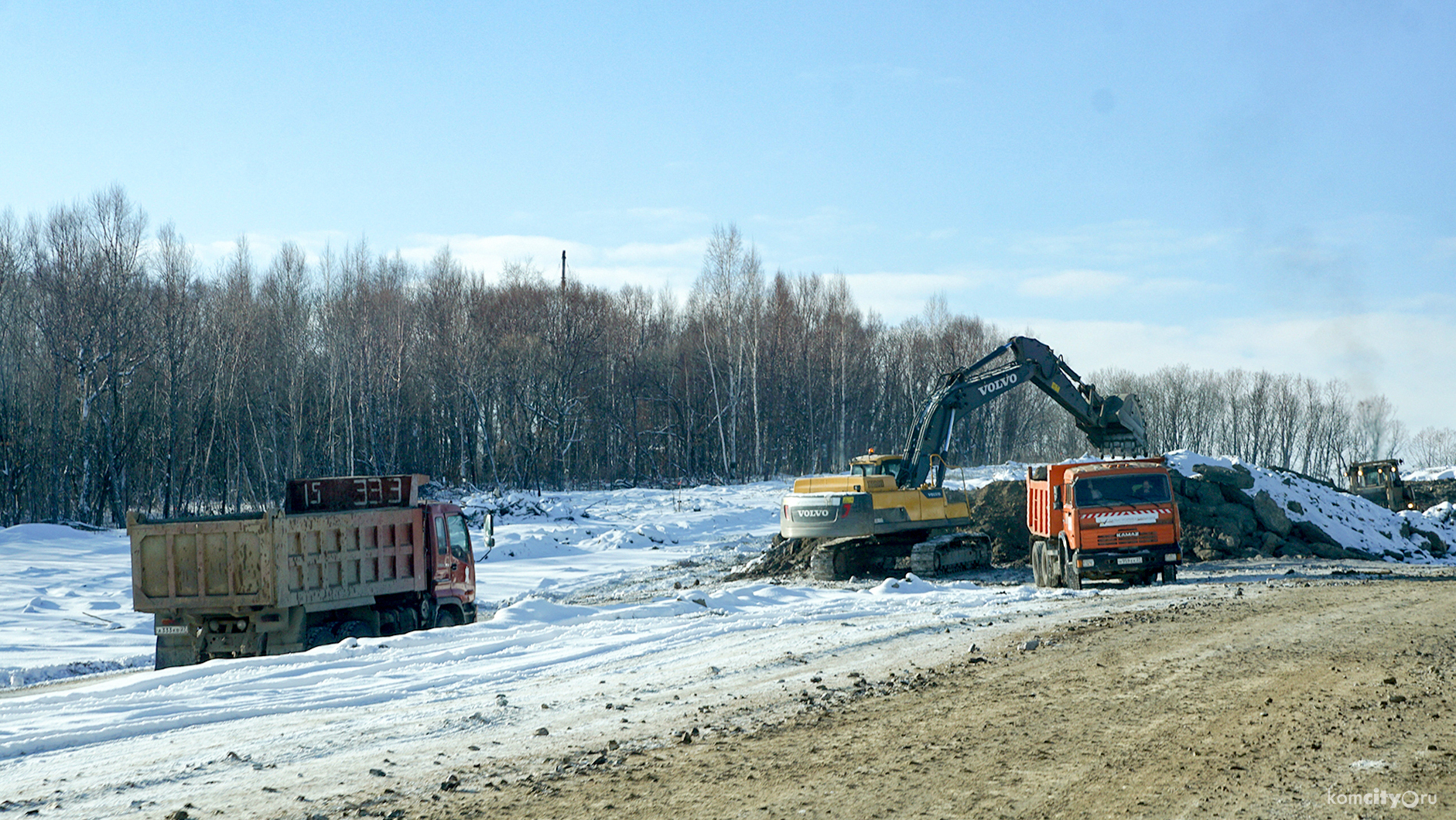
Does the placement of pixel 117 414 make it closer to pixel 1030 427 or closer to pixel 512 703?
pixel 512 703

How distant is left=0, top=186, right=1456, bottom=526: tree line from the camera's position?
41.7 m

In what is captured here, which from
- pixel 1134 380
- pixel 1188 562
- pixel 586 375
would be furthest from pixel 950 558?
pixel 1134 380

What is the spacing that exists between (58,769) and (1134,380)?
92.2m

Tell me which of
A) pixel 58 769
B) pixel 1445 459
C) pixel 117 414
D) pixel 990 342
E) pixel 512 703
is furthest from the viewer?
pixel 1445 459

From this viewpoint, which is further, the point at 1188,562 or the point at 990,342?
the point at 990,342

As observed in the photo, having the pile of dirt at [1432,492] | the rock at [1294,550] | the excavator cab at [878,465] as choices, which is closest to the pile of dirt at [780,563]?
the excavator cab at [878,465]

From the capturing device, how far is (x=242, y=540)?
1384 centimetres

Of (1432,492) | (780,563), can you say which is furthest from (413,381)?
(1432,492)

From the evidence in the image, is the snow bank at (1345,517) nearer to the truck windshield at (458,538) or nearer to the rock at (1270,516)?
the rock at (1270,516)

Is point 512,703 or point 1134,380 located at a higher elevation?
point 1134,380

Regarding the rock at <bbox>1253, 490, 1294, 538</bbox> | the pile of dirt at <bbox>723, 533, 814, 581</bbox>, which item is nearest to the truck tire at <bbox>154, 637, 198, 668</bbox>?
the pile of dirt at <bbox>723, 533, 814, 581</bbox>

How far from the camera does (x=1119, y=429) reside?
2642 cm

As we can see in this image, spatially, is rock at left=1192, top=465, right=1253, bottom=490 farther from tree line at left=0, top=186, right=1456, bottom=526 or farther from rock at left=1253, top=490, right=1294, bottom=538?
tree line at left=0, top=186, right=1456, bottom=526

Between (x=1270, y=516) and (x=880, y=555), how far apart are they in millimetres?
10580
